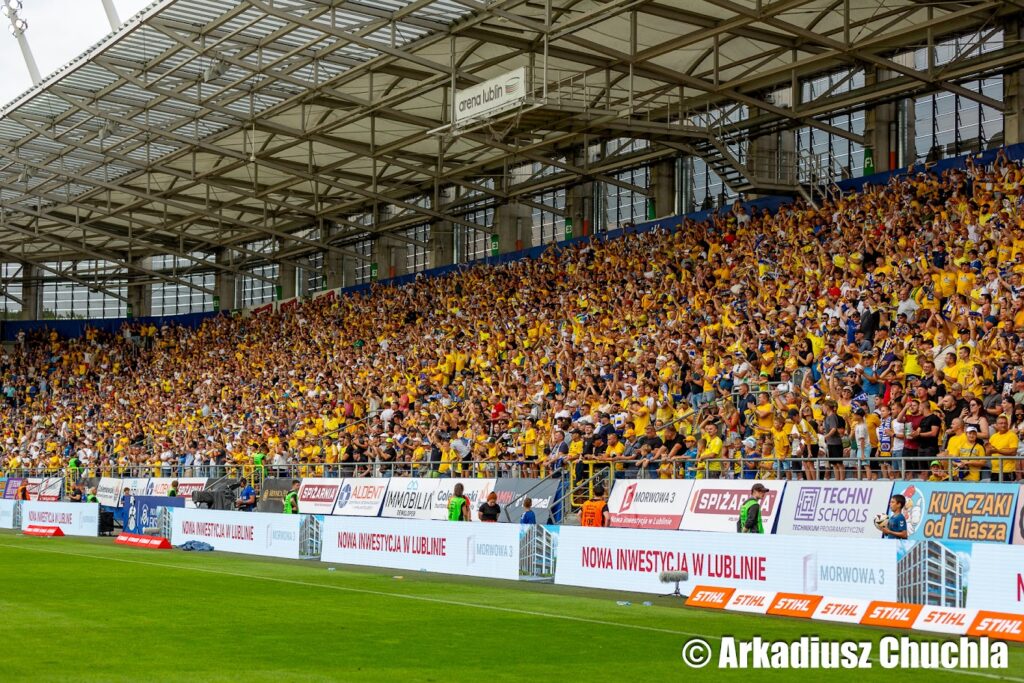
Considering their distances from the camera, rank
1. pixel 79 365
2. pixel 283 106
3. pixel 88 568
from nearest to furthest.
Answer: pixel 88 568 → pixel 283 106 → pixel 79 365

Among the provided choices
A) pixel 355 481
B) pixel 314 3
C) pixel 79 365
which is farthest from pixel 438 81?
pixel 79 365

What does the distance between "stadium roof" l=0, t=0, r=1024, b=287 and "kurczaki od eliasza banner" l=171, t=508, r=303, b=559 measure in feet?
32.3

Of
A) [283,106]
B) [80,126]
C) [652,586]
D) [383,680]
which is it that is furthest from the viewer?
[80,126]

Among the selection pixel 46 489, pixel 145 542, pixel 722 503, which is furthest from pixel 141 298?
pixel 722 503

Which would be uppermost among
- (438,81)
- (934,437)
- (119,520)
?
(438,81)

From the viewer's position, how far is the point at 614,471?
2423 centimetres

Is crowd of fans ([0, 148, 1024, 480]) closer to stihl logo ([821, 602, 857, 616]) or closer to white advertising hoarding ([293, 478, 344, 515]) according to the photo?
white advertising hoarding ([293, 478, 344, 515])

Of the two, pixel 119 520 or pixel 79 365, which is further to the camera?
pixel 79 365

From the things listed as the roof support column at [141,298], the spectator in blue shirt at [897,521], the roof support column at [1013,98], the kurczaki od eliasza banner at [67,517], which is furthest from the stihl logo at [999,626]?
the roof support column at [141,298]

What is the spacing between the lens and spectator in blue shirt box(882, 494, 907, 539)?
53.3 ft

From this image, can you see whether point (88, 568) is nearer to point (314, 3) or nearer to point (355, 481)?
point (355, 481)

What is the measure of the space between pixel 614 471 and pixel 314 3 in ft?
44.2

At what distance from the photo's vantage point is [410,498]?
29.0m

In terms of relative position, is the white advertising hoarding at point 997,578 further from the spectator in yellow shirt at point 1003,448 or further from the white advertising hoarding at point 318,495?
the white advertising hoarding at point 318,495
